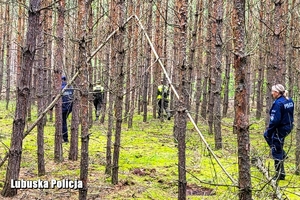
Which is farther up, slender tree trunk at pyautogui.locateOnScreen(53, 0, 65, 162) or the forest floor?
slender tree trunk at pyautogui.locateOnScreen(53, 0, 65, 162)

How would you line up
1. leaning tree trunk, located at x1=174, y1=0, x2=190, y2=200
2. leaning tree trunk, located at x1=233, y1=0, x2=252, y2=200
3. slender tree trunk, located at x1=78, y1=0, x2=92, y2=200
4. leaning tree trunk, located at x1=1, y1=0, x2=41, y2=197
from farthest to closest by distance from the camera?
leaning tree trunk, located at x1=174, y1=0, x2=190, y2=200, leaning tree trunk, located at x1=1, y1=0, x2=41, y2=197, slender tree trunk, located at x1=78, y1=0, x2=92, y2=200, leaning tree trunk, located at x1=233, y1=0, x2=252, y2=200

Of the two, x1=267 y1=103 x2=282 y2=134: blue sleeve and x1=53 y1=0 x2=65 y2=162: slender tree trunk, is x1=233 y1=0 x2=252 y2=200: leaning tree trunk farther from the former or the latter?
x1=53 y1=0 x2=65 y2=162: slender tree trunk

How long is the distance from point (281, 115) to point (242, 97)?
12.3ft

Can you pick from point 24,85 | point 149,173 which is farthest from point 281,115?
point 24,85

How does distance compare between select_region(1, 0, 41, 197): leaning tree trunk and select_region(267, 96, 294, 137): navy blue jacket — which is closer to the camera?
select_region(1, 0, 41, 197): leaning tree trunk

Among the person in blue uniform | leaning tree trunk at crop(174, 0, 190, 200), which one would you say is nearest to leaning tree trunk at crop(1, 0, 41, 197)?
leaning tree trunk at crop(174, 0, 190, 200)

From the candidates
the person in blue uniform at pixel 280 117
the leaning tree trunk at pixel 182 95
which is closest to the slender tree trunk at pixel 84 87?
the leaning tree trunk at pixel 182 95

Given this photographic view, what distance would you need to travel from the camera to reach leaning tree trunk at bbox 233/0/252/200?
2580 mm

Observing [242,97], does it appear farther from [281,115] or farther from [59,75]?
[59,75]

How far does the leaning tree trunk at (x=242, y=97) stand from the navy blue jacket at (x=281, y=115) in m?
3.64

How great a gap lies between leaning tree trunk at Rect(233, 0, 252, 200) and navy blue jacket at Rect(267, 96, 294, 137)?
11.9 ft

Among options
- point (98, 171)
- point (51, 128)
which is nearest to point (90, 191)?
point (98, 171)

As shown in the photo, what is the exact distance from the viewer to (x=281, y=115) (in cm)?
596

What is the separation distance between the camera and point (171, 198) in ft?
16.3
